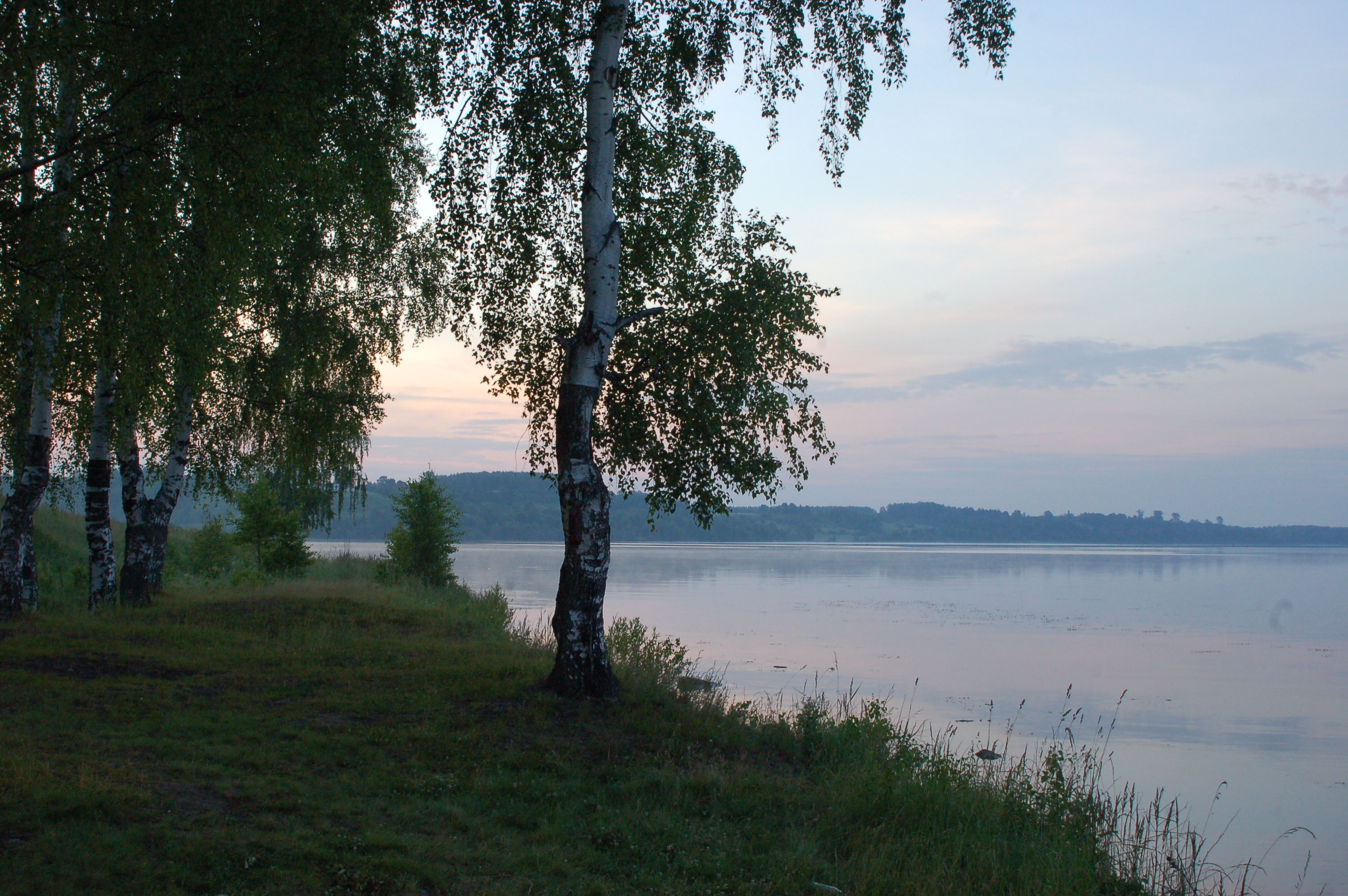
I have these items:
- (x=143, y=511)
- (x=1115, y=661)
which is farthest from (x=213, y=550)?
(x=1115, y=661)

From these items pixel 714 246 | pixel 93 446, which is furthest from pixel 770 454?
pixel 93 446

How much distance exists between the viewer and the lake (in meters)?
15.2

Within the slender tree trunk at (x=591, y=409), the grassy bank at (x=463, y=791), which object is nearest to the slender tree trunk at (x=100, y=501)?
the grassy bank at (x=463, y=791)

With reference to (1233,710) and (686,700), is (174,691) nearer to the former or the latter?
(686,700)

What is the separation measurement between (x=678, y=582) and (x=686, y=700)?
50.0m

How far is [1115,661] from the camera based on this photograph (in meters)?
28.4

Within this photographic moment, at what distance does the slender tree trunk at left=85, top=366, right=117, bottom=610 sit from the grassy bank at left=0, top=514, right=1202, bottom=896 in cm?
391

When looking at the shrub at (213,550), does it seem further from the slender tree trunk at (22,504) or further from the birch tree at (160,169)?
the birch tree at (160,169)

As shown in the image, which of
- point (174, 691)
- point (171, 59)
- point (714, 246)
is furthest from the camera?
point (714, 246)

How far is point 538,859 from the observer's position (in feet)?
22.9

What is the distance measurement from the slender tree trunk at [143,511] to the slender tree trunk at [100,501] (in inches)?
19.6

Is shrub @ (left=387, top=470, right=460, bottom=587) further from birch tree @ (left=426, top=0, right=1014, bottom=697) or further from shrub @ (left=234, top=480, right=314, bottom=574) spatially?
birch tree @ (left=426, top=0, right=1014, bottom=697)

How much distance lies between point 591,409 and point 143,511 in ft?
48.7

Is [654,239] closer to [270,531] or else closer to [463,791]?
[463,791]
